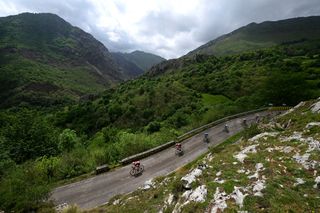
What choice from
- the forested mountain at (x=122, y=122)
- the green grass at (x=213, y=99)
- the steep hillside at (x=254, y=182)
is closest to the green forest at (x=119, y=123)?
the forested mountain at (x=122, y=122)

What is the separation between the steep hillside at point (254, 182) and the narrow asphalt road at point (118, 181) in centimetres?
253

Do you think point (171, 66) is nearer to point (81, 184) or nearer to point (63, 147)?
point (63, 147)

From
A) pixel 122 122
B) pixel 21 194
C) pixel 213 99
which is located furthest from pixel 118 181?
pixel 213 99

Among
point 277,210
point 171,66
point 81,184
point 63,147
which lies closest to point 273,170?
point 277,210

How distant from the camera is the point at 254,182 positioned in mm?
10500

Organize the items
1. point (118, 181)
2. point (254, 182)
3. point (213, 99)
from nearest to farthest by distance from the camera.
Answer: point (254, 182) < point (118, 181) < point (213, 99)

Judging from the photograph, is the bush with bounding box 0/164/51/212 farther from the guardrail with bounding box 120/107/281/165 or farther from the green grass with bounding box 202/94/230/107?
the green grass with bounding box 202/94/230/107

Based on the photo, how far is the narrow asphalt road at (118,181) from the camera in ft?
59.9

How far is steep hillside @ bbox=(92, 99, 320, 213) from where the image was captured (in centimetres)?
929

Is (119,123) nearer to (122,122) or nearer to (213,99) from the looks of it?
(122,122)

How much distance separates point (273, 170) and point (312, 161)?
1910 millimetres

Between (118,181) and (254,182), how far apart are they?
1247cm

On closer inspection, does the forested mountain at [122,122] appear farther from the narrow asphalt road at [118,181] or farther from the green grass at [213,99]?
the narrow asphalt road at [118,181]

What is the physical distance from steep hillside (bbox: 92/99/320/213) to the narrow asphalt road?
253 cm
